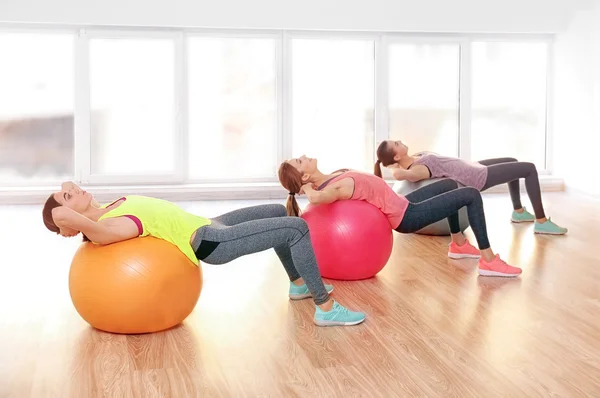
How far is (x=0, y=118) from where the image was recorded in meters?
7.64

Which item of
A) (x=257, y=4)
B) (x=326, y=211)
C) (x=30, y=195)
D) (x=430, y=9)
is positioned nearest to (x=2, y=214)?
(x=30, y=195)

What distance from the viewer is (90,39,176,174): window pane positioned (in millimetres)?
7723

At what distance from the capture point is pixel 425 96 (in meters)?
8.23

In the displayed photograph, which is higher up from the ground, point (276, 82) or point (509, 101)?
point (276, 82)

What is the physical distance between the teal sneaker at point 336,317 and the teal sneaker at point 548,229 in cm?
247

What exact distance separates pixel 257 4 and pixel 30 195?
8.43ft

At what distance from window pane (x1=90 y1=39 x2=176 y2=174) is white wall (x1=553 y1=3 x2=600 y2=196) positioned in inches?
145

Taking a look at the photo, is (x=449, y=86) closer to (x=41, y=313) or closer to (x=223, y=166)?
(x=223, y=166)

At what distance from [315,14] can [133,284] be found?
15.2 feet

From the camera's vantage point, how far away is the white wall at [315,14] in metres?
7.14

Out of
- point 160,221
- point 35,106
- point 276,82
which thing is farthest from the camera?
point 276,82

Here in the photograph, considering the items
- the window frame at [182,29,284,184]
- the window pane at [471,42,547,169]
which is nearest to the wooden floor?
the window frame at [182,29,284,184]

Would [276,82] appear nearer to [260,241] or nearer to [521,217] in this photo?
[521,217]

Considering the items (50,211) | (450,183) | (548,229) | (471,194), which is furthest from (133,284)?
(548,229)
